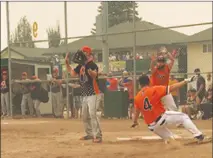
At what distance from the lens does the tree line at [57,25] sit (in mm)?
16141

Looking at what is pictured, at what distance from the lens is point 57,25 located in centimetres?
1773

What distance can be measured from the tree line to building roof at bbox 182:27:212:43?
190 cm

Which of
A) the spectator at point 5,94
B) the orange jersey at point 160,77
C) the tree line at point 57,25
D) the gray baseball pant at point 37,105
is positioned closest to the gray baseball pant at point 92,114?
the orange jersey at point 160,77

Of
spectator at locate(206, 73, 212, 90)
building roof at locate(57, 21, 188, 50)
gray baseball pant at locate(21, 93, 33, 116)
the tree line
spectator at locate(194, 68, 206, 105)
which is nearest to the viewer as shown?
spectator at locate(194, 68, 206, 105)

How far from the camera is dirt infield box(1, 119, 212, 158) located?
7480mm

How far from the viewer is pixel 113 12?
16781 millimetres

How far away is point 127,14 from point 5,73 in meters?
5.65

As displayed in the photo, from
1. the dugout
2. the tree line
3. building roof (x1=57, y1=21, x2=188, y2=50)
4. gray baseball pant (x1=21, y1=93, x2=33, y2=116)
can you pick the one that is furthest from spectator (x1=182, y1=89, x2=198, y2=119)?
the dugout

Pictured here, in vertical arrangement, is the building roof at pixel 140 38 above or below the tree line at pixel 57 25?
below

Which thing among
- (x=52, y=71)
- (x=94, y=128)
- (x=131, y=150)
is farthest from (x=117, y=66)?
(x=131, y=150)

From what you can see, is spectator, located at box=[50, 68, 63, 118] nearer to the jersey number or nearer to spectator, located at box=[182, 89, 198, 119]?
spectator, located at box=[182, 89, 198, 119]

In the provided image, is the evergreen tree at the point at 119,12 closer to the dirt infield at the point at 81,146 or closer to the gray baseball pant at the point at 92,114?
the dirt infield at the point at 81,146

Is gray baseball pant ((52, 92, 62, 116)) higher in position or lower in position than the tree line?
lower

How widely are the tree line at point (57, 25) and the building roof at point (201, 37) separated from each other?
1.90 metres
